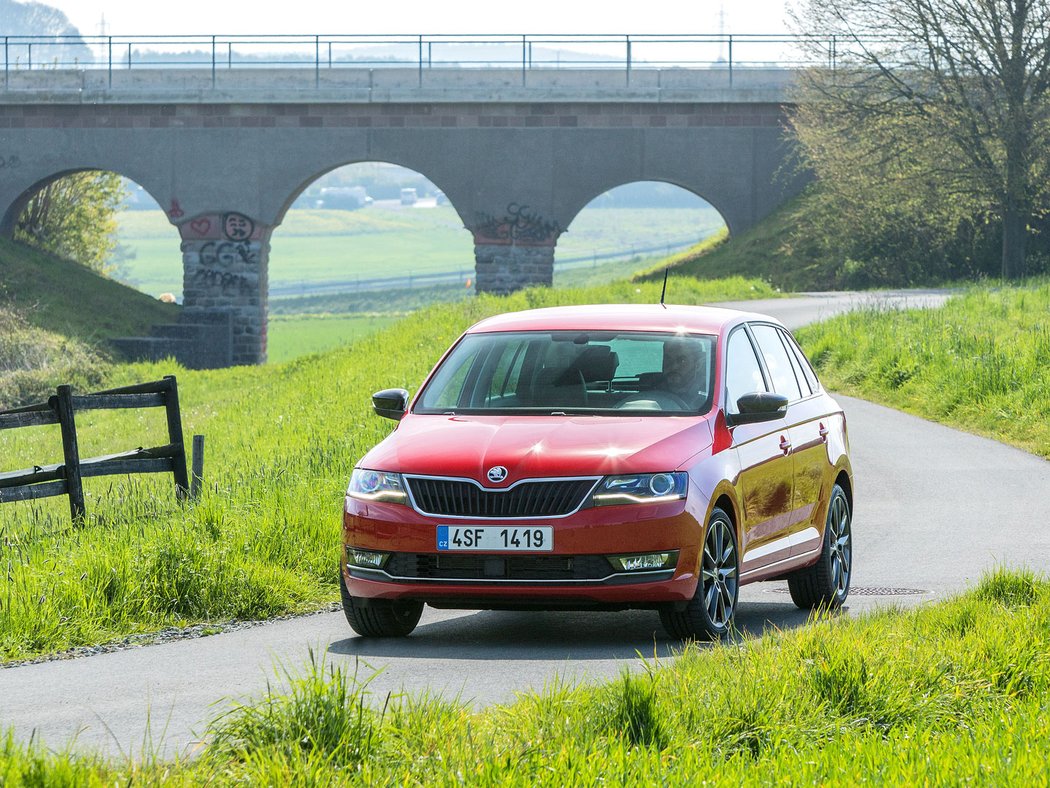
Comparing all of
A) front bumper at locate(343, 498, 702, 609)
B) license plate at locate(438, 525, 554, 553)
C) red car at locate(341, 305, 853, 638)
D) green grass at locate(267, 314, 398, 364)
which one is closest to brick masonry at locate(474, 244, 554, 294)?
green grass at locate(267, 314, 398, 364)

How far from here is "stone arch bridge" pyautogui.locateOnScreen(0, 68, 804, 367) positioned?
155ft

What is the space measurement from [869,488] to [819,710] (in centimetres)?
896

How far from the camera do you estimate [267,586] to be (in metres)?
9.23

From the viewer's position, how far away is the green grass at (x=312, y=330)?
70438mm

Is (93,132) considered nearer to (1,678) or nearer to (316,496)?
(316,496)

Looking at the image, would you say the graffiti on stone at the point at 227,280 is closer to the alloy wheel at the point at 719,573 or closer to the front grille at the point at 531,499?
the alloy wheel at the point at 719,573

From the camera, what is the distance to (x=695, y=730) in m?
5.31

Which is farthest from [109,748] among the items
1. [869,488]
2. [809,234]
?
[809,234]

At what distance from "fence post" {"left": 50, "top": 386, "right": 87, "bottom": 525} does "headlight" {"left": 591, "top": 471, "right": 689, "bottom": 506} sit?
211 inches

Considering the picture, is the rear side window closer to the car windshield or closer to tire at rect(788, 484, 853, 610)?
tire at rect(788, 484, 853, 610)

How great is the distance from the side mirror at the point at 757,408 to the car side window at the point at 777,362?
87 centimetres

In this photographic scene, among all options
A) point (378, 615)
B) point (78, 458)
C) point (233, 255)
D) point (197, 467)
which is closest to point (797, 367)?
point (378, 615)

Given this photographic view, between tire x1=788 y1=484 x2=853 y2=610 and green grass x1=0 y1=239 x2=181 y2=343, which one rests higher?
tire x1=788 y1=484 x2=853 y2=610

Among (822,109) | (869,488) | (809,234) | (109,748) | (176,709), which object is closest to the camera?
(109,748)
